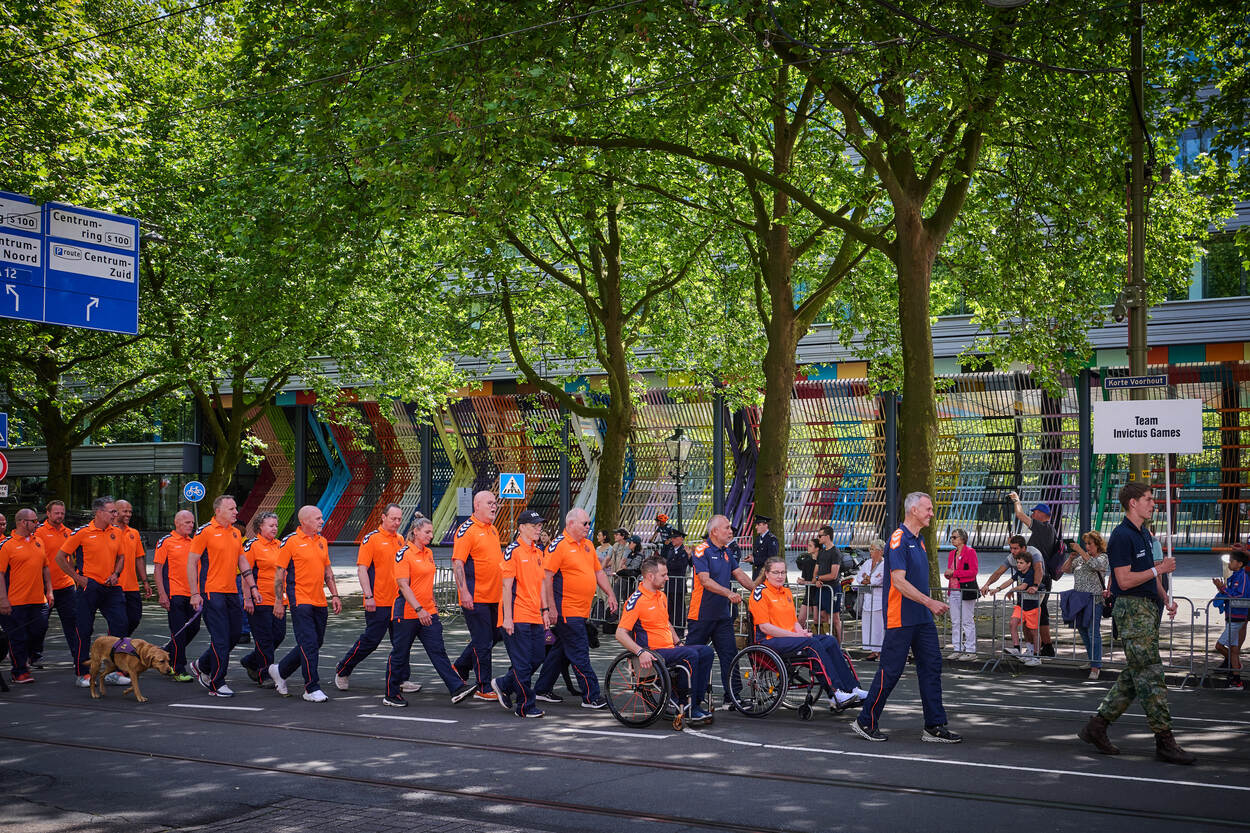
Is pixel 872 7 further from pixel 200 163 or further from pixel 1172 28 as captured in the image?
pixel 200 163

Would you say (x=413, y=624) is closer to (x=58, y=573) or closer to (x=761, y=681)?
(x=761, y=681)

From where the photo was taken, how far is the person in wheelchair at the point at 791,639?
35.0ft

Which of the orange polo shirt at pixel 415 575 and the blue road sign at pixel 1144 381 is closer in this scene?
the orange polo shirt at pixel 415 575

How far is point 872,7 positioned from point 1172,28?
13.2 ft

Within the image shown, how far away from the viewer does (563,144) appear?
16766mm

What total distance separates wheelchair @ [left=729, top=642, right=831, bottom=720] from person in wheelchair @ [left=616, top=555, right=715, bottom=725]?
1.76 ft

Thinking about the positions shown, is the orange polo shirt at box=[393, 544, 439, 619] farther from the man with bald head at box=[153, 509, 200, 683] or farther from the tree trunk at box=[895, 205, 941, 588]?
→ the tree trunk at box=[895, 205, 941, 588]

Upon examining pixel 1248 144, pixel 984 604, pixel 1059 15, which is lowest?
pixel 984 604

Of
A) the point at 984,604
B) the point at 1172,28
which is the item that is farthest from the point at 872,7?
the point at 984,604

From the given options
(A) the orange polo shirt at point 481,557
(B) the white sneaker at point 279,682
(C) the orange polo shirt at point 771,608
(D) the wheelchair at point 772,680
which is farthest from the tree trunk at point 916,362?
(B) the white sneaker at point 279,682

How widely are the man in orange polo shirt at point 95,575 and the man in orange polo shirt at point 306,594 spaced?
2.29 meters

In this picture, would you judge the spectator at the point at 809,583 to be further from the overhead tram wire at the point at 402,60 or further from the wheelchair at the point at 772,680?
the overhead tram wire at the point at 402,60

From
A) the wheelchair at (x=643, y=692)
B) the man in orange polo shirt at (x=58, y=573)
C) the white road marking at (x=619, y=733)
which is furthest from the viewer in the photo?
the man in orange polo shirt at (x=58, y=573)

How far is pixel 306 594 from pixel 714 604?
159 inches
